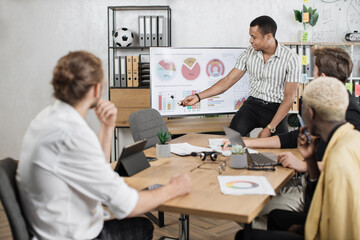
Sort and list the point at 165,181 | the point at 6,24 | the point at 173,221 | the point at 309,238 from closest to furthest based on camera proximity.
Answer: the point at 309,238 → the point at 165,181 → the point at 173,221 → the point at 6,24

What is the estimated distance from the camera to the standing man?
138 inches

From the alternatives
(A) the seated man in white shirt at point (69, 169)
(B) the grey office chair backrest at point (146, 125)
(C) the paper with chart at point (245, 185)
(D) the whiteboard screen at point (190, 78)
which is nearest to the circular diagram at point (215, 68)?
(D) the whiteboard screen at point (190, 78)

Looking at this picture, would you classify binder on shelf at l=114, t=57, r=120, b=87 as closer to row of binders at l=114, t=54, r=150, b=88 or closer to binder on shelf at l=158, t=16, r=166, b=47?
row of binders at l=114, t=54, r=150, b=88

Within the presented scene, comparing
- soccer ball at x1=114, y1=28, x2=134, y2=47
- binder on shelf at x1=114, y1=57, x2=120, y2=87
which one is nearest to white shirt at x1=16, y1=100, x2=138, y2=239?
binder on shelf at x1=114, y1=57, x2=120, y2=87

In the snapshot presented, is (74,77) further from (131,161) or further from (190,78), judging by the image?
(190,78)

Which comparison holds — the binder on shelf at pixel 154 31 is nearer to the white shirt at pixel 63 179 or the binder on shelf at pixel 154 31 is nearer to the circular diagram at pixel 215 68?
the circular diagram at pixel 215 68

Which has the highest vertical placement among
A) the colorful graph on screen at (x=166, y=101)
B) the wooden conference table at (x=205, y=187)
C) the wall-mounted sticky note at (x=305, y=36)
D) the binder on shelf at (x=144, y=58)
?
the wall-mounted sticky note at (x=305, y=36)

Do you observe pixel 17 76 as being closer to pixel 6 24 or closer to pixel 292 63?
pixel 6 24

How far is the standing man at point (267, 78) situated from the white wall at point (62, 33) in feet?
5.28

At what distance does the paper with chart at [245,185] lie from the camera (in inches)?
63.7

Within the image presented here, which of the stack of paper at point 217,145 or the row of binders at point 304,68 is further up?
the row of binders at point 304,68

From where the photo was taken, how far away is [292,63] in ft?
11.5

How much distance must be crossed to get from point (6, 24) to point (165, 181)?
4.62 metres

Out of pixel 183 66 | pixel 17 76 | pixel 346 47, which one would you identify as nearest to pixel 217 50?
pixel 183 66
